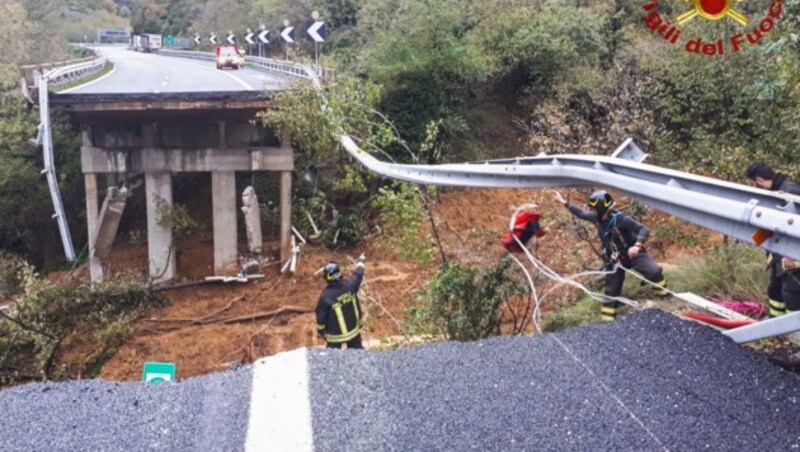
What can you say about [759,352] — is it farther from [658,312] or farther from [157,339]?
[157,339]

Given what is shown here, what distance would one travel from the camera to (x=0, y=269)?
58.2 feet

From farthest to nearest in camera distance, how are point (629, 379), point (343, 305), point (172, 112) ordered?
Answer: point (172, 112) → point (343, 305) → point (629, 379)

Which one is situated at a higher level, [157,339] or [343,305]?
[343,305]

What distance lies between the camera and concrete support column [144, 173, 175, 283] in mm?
18141

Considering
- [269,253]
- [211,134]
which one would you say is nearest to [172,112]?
[211,134]

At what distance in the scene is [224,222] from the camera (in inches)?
711

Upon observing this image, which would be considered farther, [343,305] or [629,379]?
[343,305]

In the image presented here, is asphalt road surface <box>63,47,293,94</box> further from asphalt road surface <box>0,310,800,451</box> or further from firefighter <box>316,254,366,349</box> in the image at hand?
asphalt road surface <box>0,310,800,451</box>

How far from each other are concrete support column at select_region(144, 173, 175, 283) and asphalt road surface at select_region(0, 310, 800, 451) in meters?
13.7

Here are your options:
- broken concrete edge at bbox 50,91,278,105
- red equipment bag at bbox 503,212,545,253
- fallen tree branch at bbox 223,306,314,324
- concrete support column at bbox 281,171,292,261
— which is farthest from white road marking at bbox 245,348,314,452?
concrete support column at bbox 281,171,292,261

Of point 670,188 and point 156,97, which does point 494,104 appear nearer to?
point 156,97

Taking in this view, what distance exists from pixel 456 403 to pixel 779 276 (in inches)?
132

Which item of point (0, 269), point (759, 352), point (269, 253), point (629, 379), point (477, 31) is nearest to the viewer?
point (629, 379)

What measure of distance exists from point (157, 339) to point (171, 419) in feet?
33.2
